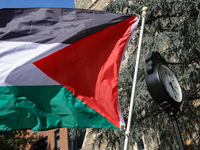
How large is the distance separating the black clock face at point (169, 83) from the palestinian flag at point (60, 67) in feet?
2.97

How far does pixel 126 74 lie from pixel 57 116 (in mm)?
4213

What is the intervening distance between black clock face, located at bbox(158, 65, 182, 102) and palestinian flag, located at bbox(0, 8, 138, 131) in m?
0.90

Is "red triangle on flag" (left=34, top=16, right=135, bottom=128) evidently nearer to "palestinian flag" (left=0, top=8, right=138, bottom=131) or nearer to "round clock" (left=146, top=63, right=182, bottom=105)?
"palestinian flag" (left=0, top=8, right=138, bottom=131)

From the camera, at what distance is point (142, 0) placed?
26.5 feet

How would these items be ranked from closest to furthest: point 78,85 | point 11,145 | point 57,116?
point 57,116 < point 78,85 < point 11,145

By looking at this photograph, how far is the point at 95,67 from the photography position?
442 centimetres

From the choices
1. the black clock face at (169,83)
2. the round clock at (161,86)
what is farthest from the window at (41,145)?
the round clock at (161,86)

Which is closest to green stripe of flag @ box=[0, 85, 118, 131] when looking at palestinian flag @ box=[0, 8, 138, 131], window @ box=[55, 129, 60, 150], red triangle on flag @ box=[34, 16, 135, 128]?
palestinian flag @ box=[0, 8, 138, 131]

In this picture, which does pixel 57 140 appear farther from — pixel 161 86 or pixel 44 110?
pixel 161 86

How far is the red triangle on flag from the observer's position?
4.16 m

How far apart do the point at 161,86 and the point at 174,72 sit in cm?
401

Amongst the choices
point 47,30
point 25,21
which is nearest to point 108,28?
point 47,30

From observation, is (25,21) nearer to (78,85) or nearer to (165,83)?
(78,85)

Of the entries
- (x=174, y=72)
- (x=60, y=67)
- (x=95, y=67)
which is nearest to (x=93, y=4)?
(x=174, y=72)
